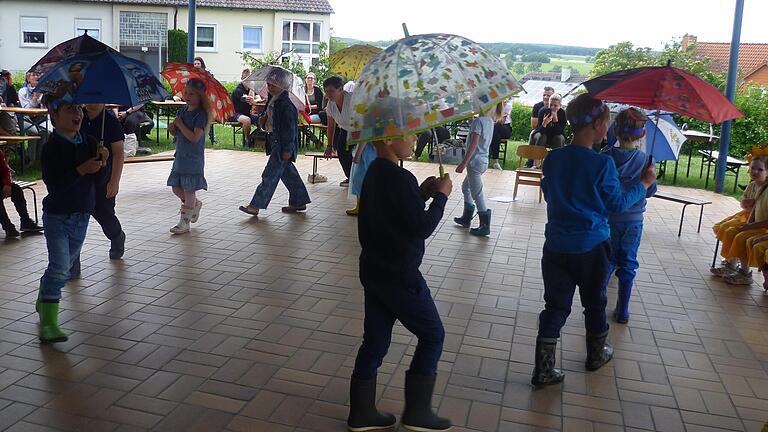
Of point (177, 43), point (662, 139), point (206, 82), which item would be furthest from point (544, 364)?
point (177, 43)

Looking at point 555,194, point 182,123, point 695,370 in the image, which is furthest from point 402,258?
point 182,123

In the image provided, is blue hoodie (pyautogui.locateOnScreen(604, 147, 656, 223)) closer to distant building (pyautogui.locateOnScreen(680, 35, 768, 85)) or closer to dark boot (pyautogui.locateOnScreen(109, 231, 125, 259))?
dark boot (pyautogui.locateOnScreen(109, 231, 125, 259))

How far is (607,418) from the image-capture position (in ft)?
12.1

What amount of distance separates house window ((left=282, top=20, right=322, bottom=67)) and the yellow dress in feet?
97.1

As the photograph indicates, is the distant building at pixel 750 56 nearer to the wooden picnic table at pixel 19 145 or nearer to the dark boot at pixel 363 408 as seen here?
the wooden picnic table at pixel 19 145

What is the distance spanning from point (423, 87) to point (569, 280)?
1.45 metres

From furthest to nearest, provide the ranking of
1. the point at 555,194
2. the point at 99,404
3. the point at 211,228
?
the point at 211,228 < the point at 555,194 < the point at 99,404

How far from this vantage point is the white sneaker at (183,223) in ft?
24.0

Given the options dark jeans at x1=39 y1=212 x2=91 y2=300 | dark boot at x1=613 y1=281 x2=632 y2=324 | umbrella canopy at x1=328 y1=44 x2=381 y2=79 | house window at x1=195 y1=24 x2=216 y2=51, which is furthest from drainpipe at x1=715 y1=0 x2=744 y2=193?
house window at x1=195 y1=24 x2=216 y2=51

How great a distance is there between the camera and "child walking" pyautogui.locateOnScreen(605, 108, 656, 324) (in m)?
4.70

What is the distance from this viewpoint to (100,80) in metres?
4.80

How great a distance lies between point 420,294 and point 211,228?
4.85m

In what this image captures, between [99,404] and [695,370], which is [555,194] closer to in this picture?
[695,370]

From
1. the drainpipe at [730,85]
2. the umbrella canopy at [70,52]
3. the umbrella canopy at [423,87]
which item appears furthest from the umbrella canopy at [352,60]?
the drainpipe at [730,85]
